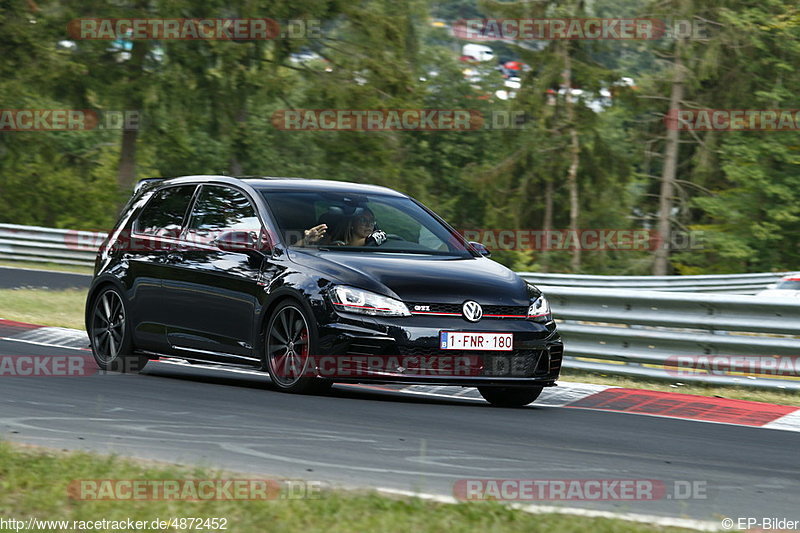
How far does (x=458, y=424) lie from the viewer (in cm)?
835

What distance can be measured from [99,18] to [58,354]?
1037 inches

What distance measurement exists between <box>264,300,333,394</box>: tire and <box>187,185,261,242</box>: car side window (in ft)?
2.92

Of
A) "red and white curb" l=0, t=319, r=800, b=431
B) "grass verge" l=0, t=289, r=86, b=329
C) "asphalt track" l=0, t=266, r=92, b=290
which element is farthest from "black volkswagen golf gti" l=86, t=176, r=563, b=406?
"asphalt track" l=0, t=266, r=92, b=290

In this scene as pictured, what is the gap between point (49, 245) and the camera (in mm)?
28656

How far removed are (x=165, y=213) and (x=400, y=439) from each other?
14.3ft

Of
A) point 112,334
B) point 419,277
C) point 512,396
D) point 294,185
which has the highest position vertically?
point 294,185

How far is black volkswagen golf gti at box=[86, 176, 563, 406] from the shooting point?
899 cm

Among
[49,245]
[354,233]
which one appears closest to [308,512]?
[354,233]

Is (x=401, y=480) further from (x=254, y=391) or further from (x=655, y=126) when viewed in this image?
(x=655, y=126)

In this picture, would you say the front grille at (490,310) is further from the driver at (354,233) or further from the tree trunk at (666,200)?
the tree trunk at (666,200)

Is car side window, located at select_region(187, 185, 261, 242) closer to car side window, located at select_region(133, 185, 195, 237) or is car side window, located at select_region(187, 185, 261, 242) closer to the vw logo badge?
car side window, located at select_region(133, 185, 195, 237)

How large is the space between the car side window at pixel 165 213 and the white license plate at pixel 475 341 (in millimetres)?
2841

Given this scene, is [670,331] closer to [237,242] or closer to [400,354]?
[400,354]

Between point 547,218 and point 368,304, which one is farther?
point 547,218
